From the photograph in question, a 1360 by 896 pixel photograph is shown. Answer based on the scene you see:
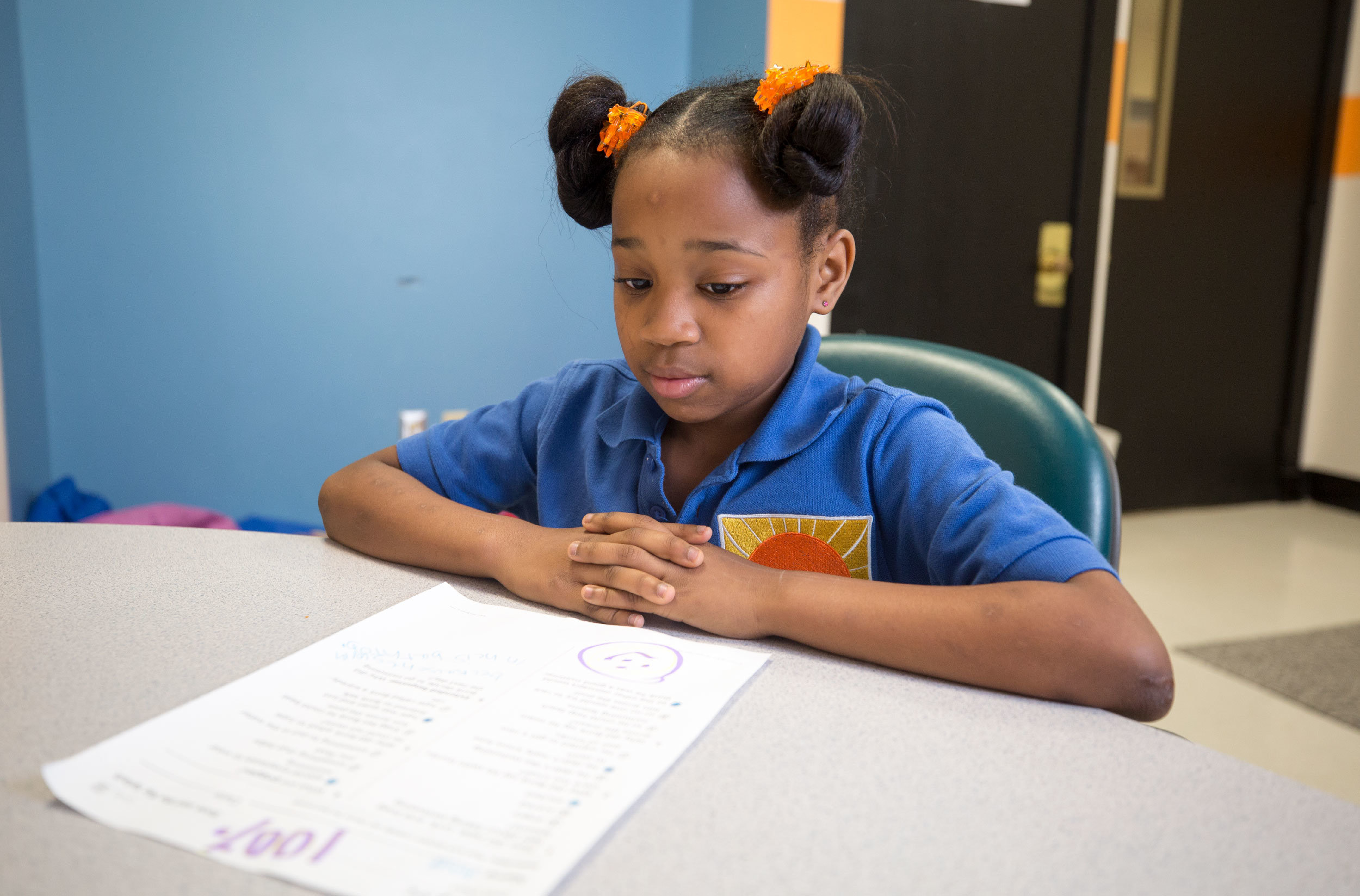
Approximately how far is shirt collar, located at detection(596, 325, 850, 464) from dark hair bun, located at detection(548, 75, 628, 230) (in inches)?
8.3

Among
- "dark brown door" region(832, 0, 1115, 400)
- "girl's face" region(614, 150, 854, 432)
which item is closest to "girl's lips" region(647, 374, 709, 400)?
"girl's face" region(614, 150, 854, 432)

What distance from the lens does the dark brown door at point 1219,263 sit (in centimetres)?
314

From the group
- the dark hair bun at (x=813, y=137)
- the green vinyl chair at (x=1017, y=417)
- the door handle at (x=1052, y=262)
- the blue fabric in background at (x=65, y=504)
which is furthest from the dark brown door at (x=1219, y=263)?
the blue fabric in background at (x=65, y=504)

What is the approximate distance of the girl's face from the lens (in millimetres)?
817

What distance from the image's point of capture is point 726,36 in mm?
2375

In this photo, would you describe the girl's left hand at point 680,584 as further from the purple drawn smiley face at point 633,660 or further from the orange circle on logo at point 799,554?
the orange circle on logo at point 799,554

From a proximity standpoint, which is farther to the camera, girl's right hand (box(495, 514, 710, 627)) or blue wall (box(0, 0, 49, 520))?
blue wall (box(0, 0, 49, 520))

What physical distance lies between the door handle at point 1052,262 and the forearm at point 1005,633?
2438mm

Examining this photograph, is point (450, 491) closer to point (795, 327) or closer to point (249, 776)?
point (795, 327)

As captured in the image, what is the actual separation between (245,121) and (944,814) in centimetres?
223

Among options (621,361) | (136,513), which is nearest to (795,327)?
(621,361)

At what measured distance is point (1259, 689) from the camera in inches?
79.7

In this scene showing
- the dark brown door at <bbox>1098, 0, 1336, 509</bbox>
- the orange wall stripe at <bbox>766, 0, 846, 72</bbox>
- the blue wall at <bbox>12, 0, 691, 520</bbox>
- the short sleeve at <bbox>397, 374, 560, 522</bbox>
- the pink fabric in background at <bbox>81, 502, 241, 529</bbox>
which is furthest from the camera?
the dark brown door at <bbox>1098, 0, 1336, 509</bbox>

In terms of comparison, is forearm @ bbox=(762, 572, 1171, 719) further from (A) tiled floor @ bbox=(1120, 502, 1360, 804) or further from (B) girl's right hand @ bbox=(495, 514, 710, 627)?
(A) tiled floor @ bbox=(1120, 502, 1360, 804)
